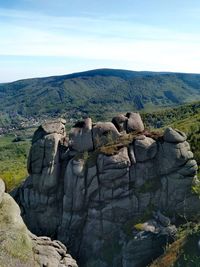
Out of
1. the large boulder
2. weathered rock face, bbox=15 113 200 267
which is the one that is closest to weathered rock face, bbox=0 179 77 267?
weathered rock face, bbox=15 113 200 267


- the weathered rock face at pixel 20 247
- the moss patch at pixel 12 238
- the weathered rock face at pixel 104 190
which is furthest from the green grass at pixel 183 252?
the moss patch at pixel 12 238

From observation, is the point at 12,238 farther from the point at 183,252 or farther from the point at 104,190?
the point at 183,252

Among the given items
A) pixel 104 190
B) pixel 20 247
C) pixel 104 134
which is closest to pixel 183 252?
pixel 104 190

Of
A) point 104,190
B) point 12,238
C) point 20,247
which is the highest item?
point 104,190

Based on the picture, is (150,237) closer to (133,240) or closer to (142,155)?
(133,240)

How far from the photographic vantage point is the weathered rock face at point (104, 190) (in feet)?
235

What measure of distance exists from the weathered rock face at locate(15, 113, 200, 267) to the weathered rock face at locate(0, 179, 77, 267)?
7.74m

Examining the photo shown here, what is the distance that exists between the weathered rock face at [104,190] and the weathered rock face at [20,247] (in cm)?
774

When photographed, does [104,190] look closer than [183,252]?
No

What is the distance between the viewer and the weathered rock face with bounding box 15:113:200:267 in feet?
235

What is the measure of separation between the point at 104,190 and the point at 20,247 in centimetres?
1937

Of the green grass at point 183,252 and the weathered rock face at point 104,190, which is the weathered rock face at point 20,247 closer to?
the weathered rock face at point 104,190

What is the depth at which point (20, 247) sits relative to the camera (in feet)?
197

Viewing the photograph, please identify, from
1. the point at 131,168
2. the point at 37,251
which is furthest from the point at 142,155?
the point at 37,251
